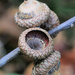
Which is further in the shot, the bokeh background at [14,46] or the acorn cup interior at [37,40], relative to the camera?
the bokeh background at [14,46]

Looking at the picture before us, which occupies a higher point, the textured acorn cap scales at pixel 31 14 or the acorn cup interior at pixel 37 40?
the textured acorn cap scales at pixel 31 14

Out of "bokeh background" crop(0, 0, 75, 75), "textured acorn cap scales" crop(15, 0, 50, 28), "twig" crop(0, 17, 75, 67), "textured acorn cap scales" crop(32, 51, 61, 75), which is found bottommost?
"textured acorn cap scales" crop(32, 51, 61, 75)

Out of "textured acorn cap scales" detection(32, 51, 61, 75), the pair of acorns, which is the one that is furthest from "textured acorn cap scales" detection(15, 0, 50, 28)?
"textured acorn cap scales" detection(32, 51, 61, 75)

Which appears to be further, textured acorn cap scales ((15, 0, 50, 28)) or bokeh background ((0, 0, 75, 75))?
bokeh background ((0, 0, 75, 75))

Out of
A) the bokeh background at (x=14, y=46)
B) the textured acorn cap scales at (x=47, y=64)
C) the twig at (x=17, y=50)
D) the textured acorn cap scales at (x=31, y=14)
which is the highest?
the bokeh background at (x=14, y=46)

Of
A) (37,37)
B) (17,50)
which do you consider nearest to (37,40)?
(37,37)

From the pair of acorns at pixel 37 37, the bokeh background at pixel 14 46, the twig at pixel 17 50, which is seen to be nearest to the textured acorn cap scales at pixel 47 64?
the pair of acorns at pixel 37 37

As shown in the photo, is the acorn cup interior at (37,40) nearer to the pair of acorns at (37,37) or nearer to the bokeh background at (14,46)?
the pair of acorns at (37,37)

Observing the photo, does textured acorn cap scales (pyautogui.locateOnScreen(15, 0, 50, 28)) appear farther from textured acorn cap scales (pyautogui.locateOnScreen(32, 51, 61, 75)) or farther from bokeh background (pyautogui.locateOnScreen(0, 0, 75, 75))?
bokeh background (pyautogui.locateOnScreen(0, 0, 75, 75))

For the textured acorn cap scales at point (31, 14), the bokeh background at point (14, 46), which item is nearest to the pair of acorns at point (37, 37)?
the textured acorn cap scales at point (31, 14)
